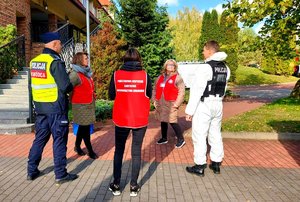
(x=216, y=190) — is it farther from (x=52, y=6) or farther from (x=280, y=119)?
(x=52, y=6)

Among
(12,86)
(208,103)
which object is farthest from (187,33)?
(208,103)

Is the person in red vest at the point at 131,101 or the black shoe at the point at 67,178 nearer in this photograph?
the person in red vest at the point at 131,101

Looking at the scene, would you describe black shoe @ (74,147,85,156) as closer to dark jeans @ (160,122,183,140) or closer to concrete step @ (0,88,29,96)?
dark jeans @ (160,122,183,140)

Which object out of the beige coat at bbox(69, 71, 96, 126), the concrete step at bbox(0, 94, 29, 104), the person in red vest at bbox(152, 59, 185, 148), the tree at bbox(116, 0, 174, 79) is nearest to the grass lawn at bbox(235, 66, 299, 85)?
the tree at bbox(116, 0, 174, 79)

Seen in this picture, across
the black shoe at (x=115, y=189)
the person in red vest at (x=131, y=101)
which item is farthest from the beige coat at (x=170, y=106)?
the black shoe at (x=115, y=189)

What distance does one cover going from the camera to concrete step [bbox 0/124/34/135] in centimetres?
710

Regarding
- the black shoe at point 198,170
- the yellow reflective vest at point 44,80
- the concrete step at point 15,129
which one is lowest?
the black shoe at point 198,170

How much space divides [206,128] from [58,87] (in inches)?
90.5

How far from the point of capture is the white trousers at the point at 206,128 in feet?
15.1

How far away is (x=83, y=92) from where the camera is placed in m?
5.12

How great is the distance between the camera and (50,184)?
428 centimetres

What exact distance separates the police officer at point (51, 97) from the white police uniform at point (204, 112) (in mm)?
1844

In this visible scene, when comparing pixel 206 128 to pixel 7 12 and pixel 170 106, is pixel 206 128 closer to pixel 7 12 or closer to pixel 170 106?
pixel 170 106

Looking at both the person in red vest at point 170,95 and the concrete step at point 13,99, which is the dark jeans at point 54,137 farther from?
the concrete step at point 13,99
